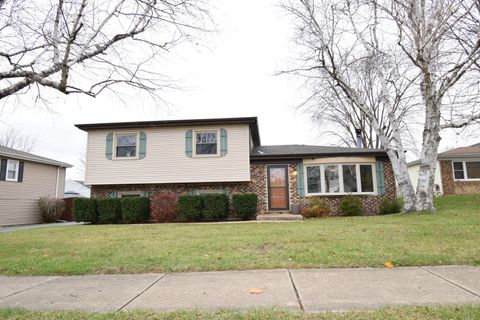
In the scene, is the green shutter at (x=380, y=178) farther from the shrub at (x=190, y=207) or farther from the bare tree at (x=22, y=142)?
the bare tree at (x=22, y=142)

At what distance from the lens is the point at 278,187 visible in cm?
1368

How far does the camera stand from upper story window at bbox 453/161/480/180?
62.9 feet

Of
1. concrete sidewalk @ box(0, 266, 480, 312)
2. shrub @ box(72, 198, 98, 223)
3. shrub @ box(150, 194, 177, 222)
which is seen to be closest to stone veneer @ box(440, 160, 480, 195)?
shrub @ box(150, 194, 177, 222)

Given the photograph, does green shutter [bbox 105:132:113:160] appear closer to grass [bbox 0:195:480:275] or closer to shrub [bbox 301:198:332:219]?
grass [bbox 0:195:480:275]

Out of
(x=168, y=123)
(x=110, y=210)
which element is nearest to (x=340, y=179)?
(x=168, y=123)

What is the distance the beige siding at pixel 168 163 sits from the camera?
13.4 metres

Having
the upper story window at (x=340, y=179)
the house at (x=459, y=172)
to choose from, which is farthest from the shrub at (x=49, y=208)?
the house at (x=459, y=172)

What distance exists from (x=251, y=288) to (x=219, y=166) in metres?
10.3

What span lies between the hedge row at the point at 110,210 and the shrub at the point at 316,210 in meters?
6.77

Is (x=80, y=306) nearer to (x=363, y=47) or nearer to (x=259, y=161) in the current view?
(x=259, y=161)

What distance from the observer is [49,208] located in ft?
55.7

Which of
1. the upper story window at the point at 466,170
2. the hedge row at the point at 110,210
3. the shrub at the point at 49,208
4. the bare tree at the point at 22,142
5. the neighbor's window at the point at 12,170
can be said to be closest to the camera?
the hedge row at the point at 110,210

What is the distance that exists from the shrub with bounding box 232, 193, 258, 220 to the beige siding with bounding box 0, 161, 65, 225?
11916mm

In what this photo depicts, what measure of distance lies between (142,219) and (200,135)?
4.52 m
